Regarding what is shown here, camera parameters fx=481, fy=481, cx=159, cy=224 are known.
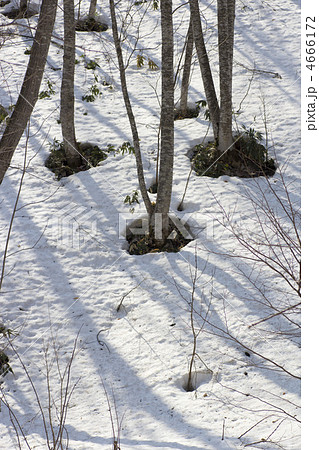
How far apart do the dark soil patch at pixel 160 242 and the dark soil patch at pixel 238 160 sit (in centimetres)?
133

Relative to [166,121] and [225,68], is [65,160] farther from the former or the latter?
[225,68]

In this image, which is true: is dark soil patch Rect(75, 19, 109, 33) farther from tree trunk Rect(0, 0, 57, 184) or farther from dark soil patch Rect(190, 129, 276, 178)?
tree trunk Rect(0, 0, 57, 184)

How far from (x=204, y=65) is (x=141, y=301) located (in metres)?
4.14

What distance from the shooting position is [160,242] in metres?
6.79

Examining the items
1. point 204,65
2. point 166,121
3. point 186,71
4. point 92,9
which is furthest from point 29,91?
point 92,9

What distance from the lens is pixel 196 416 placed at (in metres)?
4.38

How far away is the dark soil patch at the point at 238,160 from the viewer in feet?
25.4

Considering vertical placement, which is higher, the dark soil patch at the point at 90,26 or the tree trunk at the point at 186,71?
the dark soil patch at the point at 90,26

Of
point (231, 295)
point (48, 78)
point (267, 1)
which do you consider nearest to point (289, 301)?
point (231, 295)

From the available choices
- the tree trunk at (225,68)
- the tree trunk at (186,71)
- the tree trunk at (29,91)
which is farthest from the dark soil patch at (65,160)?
the tree trunk at (29,91)

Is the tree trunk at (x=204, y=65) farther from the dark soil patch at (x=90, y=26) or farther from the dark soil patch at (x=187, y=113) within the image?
the dark soil patch at (x=90, y=26)

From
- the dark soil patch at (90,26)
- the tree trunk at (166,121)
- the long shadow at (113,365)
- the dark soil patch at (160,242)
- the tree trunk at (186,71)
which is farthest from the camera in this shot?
the dark soil patch at (90,26)

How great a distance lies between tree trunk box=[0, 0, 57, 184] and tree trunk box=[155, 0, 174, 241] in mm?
1561

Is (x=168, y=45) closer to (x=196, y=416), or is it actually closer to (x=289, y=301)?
(x=289, y=301)
